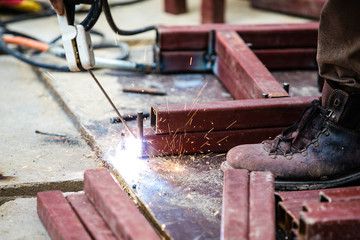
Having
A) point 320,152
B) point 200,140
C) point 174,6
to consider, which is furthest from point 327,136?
point 174,6

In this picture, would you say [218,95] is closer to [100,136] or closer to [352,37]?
[100,136]

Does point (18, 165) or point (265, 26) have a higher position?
point (265, 26)

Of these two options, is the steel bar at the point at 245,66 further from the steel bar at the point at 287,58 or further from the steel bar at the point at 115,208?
the steel bar at the point at 115,208

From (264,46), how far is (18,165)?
73.4 inches

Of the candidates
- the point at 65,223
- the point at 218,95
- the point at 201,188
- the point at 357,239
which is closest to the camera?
the point at 357,239

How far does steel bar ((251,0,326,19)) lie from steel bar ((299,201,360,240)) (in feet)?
10.7

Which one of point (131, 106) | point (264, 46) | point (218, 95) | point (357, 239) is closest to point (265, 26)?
point (264, 46)

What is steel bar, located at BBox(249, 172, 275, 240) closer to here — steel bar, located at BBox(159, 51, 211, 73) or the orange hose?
steel bar, located at BBox(159, 51, 211, 73)

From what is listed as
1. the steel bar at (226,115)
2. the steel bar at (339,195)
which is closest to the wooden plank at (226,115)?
the steel bar at (226,115)

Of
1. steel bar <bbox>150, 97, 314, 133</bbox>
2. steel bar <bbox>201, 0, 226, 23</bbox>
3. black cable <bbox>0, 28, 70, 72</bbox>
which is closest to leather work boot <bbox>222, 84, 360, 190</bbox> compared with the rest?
steel bar <bbox>150, 97, 314, 133</bbox>

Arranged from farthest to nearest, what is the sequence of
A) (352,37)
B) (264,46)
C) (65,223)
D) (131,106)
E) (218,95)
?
(264,46)
(218,95)
(131,106)
(352,37)
(65,223)

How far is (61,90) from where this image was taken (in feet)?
11.1

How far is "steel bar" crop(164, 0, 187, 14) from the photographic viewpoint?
5.21 metres

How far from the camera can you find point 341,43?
2180 millimetres
